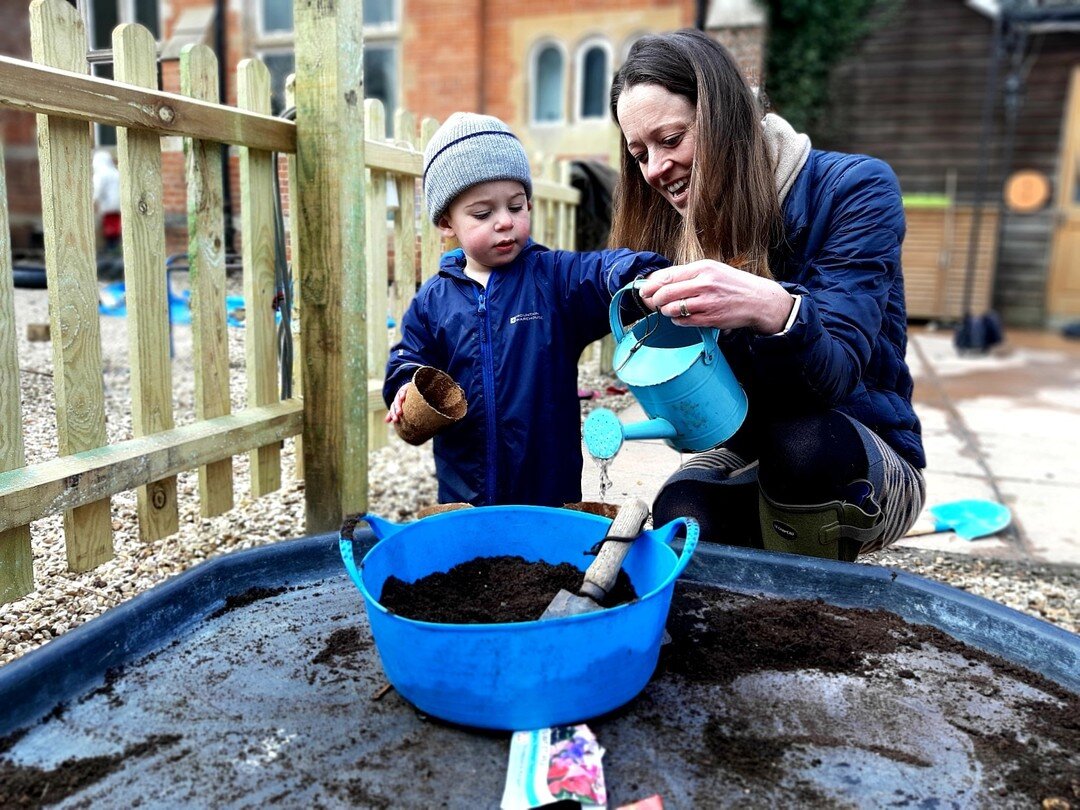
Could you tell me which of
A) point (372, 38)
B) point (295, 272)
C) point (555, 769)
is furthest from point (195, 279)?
point (372, 38)

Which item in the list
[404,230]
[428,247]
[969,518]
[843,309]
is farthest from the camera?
[428,247]

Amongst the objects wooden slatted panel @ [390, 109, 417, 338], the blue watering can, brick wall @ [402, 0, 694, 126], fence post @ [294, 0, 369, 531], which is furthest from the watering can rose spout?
brick wall @ [402, 0, 694, 126]

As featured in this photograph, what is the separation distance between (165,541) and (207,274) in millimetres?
760

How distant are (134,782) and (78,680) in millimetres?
241

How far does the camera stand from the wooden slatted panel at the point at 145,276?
192cm

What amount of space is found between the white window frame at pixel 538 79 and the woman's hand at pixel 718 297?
790 cm

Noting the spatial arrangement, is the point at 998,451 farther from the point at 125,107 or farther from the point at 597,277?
the point at 125,107

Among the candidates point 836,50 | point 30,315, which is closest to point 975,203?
point 836,50

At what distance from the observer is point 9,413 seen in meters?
1.73

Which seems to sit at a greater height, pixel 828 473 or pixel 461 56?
pixel 461 56

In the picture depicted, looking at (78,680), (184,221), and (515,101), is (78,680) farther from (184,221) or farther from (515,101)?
(515,101)

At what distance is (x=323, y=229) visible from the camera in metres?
2.33

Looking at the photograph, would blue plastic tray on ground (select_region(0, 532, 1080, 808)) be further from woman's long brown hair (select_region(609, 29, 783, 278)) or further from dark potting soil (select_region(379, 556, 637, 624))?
woman's long brown hair (select_region(609, 29, 783, 278))

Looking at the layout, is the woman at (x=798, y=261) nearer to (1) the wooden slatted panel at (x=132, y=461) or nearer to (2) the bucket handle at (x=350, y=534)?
(2) the bucket handle at (x=350, y=534)
